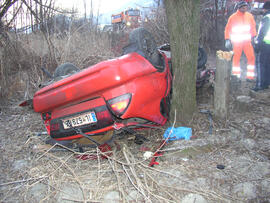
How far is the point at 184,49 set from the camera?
272cm

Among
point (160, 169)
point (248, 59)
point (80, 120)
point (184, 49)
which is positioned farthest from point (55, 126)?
→ point (248, 59)

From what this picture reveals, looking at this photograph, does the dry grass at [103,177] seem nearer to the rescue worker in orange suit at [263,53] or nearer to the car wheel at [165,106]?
the car wheel at [165,106]

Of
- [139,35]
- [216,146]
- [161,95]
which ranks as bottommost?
[216,146]

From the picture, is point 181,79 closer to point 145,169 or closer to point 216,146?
point 216,146

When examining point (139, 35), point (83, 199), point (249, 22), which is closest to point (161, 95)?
point (139, 35)

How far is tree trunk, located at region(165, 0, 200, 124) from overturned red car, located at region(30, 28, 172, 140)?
0.25 meters

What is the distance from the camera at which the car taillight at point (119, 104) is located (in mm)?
2244

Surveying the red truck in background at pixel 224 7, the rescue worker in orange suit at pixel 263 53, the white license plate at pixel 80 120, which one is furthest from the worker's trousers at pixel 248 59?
the white license plate at pixel 80 120

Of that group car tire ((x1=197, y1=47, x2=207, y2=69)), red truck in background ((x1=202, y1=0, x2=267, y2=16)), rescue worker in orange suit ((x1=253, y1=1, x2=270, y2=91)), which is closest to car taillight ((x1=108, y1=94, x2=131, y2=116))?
car tire ((x1=197, y1=47, x2=207, y2=69))

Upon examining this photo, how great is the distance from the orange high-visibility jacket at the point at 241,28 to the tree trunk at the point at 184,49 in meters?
3.23

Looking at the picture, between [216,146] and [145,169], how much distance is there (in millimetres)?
880

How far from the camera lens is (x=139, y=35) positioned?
2.71 m

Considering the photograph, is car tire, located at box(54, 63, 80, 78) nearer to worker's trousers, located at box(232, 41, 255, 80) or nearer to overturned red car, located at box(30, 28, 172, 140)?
overturned red car, located at box(30, 28, 172, 140)

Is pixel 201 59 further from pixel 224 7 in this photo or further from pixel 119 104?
pixel 224 7
